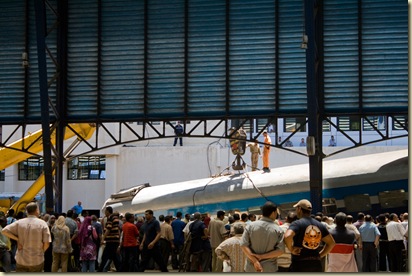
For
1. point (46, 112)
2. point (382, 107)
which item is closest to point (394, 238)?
point (382, 107)

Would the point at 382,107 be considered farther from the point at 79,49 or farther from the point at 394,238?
the point at 79,49

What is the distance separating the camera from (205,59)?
24703 millimetres

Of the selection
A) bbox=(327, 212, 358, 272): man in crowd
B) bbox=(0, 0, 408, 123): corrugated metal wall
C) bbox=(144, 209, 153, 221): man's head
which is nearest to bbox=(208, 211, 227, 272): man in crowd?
bbox=(144, 209, 153, 221): man's head

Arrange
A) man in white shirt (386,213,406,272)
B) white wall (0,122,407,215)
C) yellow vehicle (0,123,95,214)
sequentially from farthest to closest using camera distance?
1. white wall (0,122,407,215)
2. yellow vehicle (0,123,95,214)
3. man in white shirt (386,213,406,272)

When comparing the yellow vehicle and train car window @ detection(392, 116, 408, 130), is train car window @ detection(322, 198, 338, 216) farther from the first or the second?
the yellow vehicle

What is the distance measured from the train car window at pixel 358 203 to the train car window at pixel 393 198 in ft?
1.20

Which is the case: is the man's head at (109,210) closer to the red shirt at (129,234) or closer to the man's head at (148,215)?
the red shirt at (129,234)

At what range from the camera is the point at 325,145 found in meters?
45.6

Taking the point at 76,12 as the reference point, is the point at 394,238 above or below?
below

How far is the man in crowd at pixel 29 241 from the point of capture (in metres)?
13.3

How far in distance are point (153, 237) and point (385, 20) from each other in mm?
8683

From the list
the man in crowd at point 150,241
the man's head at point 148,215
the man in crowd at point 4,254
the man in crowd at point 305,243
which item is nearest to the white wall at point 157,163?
the man in crowd at point 150,241

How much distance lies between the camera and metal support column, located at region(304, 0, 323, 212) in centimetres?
2234

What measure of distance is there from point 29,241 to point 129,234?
715cm
